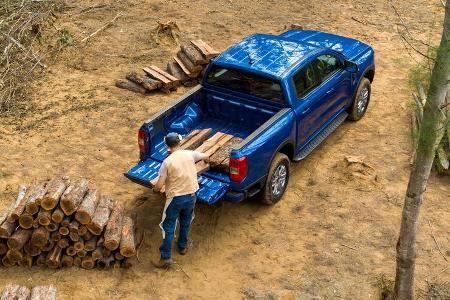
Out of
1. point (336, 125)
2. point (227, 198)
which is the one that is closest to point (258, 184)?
point (227, 198)

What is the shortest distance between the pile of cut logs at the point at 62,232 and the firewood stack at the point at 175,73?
4673 millimetres

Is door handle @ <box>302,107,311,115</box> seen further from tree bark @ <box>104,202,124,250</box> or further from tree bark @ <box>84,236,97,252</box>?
tree bark @ <box>84,236,97,252</box>

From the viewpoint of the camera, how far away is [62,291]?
6.97 m

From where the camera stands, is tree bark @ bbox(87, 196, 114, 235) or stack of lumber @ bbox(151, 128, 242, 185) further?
stack of lumber @ bbox(151, 128, 242, 185)

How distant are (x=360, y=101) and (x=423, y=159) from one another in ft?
16.4

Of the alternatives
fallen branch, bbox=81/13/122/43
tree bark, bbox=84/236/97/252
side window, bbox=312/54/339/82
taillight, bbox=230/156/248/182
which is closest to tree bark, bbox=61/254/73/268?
tree bark, bbox=84/236/97/252

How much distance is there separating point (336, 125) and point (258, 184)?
2.67 m

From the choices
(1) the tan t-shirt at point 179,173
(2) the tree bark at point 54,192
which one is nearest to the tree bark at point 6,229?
(2) the tree bark at point 54,192

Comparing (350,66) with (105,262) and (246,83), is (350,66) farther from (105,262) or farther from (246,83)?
(105,262)

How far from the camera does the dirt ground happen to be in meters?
7.23

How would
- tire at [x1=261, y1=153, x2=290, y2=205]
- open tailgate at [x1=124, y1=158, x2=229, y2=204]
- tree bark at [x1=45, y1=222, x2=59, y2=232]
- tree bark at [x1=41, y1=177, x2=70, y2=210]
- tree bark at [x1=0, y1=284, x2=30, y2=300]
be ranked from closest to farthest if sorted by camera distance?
1. tree bark at [x1=0, y1=284, x2=30, y2=300]
2. tree bark at [x1=41, y1=177, x2=70, y2=210]
3. tree bark at [x1=45, y1=222, x2=59, y2=232]
4. open tailgate at [x1=124, y1=158, x2=229, y2=204]
5. tire at [x1=261, y1=153, x2=290, y2=205]

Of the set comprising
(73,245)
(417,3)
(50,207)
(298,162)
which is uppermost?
(50,207)

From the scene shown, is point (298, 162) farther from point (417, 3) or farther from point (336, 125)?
point (417, 3)

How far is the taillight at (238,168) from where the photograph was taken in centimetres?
752
